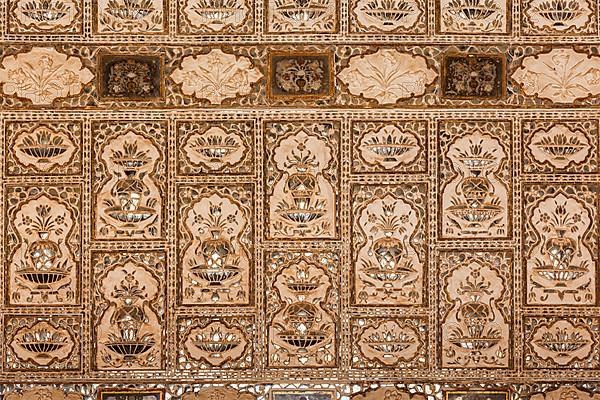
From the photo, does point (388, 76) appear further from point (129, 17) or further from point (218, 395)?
point (218, 395)

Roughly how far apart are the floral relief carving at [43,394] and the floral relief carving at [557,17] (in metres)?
2.90

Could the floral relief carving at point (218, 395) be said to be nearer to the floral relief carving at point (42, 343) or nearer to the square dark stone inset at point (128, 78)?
the floral relief carving at point (42, 343)

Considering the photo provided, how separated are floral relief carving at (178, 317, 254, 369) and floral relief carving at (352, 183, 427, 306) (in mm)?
644

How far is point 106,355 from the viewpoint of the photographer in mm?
3633

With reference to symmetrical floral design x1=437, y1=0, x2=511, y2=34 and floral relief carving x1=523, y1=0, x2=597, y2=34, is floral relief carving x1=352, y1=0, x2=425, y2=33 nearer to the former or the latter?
symmetrical floral design x1=437, y1=0, x2=511, y2=34

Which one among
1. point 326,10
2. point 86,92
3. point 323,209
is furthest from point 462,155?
point 86,92

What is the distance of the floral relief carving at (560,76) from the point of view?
3.66 meters

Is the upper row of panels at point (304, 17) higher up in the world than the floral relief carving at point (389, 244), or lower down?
higher up

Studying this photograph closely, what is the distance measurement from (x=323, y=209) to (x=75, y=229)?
1.23 metres

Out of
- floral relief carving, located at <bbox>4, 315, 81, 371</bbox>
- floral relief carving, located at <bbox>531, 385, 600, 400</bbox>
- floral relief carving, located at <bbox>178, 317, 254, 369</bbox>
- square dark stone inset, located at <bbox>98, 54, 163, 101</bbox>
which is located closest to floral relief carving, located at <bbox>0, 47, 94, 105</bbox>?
square dark stone inset, located at <bbox>98, 54, 163, 101</bbox>

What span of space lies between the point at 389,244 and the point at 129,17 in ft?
5.62

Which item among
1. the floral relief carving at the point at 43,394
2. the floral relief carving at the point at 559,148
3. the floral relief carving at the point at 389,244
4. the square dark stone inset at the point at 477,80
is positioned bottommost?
the floral relief carving at the point at 43,394

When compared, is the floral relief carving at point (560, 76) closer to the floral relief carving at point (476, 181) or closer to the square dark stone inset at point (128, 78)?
the floral relief carving at point (476, 181)

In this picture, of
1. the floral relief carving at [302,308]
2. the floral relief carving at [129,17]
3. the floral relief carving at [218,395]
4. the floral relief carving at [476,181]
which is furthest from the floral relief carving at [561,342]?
the floral relief carving at [129,17]
